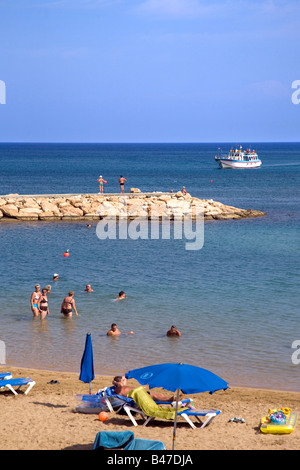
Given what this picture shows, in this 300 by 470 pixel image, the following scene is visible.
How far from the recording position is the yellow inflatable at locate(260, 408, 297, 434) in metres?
12.3

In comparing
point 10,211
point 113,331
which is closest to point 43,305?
point 113,331

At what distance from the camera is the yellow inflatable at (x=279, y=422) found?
12.3m

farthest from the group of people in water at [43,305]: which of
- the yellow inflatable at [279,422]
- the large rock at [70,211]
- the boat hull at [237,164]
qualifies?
the boat hull at [237,164]

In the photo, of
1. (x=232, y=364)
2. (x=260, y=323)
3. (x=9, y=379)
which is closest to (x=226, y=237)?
(x=260, y=323)

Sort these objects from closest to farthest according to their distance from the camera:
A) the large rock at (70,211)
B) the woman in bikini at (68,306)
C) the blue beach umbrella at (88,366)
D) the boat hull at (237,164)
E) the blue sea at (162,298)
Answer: the blue beach umbrella at (88,366)
the blue sea at (162,298)
the woman in bikini at (68,306)
the large rock at (70,211)
the boat hull at (237,164)

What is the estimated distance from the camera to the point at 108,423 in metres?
13.0

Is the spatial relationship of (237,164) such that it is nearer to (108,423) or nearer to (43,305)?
(43,305)

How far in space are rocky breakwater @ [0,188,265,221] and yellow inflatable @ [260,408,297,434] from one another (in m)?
31.1

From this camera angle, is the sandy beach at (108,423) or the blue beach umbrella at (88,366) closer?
the sandy beach at (108,423)

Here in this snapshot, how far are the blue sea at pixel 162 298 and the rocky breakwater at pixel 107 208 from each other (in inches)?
62.3

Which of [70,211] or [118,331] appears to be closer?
[118,331]

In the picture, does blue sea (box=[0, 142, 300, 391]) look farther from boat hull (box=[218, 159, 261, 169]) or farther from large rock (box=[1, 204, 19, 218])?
boat hull (box=[218, 159, 261, 169])

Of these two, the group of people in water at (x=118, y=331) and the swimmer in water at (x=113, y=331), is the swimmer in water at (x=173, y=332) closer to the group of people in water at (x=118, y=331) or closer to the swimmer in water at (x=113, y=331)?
the group of people in water at (x=118, y=331)

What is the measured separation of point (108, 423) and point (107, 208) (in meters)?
32.2
